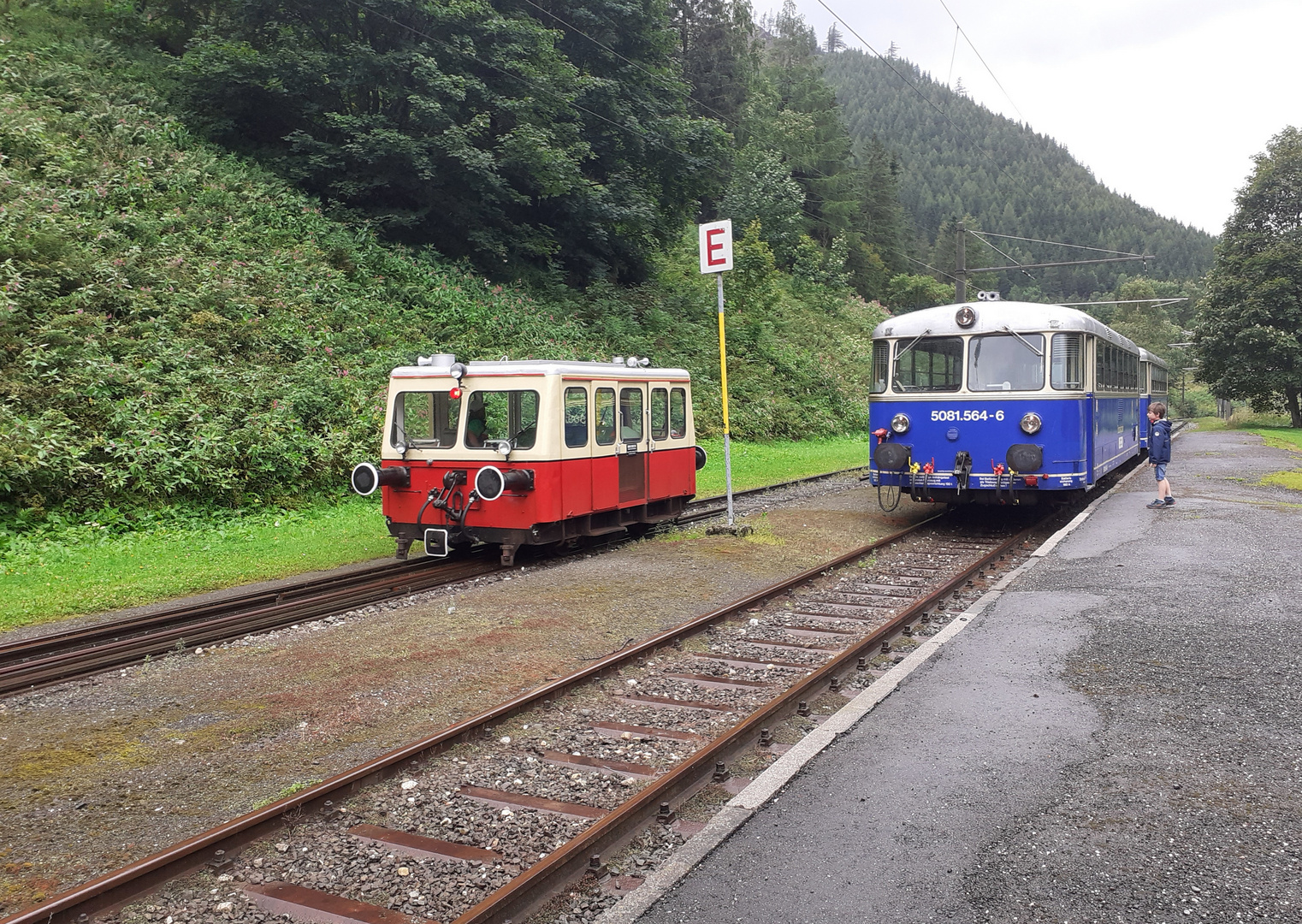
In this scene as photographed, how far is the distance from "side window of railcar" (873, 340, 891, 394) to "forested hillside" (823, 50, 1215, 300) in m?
91.8

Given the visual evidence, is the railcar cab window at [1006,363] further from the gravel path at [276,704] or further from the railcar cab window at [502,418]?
the railcar cab window at [502,418]

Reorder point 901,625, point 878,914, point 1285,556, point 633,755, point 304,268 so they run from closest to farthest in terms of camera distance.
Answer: point 878,914 → point 633,755 → point 901,625 → point 1285,556 → point 304,268

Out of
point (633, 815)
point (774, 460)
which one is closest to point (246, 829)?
point (633, 815)

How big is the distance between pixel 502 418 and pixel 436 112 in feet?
46.3

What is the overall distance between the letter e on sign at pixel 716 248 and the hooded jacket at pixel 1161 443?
8230mm

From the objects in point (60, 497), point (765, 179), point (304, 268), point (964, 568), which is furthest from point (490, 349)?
point (765, 179)

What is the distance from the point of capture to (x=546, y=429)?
36.2 ft

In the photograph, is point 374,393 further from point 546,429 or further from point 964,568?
point 964,568

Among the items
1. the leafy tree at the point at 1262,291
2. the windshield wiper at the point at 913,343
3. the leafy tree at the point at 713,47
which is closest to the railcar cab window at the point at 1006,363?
the windshield wiper at the point at 913,343

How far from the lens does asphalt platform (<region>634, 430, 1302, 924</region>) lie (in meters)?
3.82

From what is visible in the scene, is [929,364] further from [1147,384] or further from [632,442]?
[1147,384]

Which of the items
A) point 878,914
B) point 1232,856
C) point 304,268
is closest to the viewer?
point 878,914

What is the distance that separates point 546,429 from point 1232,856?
8.16 meters

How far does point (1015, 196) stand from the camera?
129125mm
